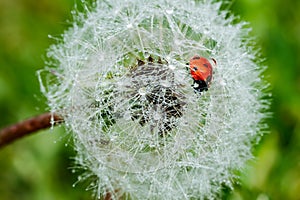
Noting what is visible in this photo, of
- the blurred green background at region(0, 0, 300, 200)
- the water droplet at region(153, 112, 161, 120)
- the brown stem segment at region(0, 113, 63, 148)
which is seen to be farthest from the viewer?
the blurred green background at region(0, 0, 300, 200)

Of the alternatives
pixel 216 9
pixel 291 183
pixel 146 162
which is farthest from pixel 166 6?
pixel 291 183

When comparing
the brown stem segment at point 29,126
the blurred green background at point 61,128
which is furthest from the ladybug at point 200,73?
the blurred green background at point 61,128

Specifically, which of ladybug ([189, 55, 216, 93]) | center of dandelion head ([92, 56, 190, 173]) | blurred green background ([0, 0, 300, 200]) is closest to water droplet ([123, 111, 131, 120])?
center of dandelion head ([92, 56, 190, 173])

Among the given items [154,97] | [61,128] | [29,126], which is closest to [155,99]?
[154,97]

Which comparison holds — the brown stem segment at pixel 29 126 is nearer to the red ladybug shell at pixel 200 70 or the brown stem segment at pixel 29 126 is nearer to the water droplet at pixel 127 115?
the water droplet at pixel 127 115

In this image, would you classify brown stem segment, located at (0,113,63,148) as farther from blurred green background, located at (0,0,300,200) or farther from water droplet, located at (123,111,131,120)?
blurred green background, located at (0,0,300,200)
